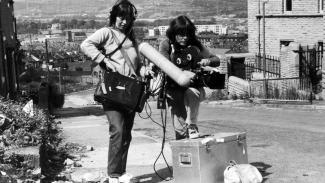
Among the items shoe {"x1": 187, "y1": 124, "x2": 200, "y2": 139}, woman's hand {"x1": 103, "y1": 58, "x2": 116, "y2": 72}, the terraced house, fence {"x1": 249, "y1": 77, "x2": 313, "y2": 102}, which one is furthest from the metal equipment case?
the terraced house

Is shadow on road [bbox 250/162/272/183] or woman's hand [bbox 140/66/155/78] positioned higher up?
woman's hand [bbox 140/66/155/78]

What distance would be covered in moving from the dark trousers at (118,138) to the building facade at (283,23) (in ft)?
65.0

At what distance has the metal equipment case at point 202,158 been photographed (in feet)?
18.5

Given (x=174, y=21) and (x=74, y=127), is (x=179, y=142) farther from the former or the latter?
(x=74, y=127)

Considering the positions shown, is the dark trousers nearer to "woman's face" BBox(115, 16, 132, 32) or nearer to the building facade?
"woman's face" BBox(115, 16, 132, 32)

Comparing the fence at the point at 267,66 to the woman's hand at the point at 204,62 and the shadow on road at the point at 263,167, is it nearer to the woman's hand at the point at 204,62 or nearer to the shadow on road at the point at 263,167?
the shadow on road at the point at 263,167

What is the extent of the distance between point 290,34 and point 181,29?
21.5m

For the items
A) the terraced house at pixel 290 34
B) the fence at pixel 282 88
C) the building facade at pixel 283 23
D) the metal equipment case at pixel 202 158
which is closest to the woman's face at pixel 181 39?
the metal equipment case at pixel 202 158

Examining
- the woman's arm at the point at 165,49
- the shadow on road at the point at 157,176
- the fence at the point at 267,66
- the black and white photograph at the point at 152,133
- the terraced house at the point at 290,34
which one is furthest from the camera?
the fence at the point at 267,66

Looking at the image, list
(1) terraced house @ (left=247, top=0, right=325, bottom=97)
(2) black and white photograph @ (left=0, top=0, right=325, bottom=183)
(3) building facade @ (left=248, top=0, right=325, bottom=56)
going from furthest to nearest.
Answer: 1. (3) building facade @ (left=248, top=0, right=325, bottom=56)
2. (1) terraced house @ (left=247, top=0, right=325, bottom=97)
3. (2) black and white photograph @ (left=0, top=0, right=325, bottom=183)

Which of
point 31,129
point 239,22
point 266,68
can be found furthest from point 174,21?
point 239,22

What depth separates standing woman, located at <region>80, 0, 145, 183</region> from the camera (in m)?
5.91

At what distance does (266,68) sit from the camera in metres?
26.1

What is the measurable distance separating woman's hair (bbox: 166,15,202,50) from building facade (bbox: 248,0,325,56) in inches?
761
